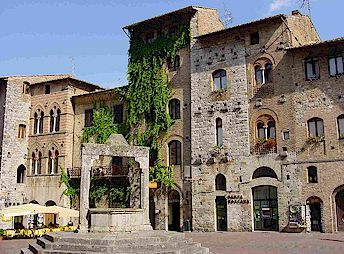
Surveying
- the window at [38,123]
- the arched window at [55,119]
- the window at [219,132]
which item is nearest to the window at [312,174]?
the window at [219,132]

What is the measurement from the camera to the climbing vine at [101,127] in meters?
32.4

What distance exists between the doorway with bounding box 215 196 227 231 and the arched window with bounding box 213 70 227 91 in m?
7.27

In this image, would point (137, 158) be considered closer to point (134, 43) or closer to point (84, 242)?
point (84, 242)

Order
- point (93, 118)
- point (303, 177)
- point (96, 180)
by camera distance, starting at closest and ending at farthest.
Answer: point (303, 177) < point (96, 180) < point (93, 118)

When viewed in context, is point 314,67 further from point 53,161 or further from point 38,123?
point 38,123

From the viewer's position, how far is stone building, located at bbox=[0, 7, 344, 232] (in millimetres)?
24172

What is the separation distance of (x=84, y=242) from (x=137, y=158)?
6867 mm

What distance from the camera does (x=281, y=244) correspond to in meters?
18.7

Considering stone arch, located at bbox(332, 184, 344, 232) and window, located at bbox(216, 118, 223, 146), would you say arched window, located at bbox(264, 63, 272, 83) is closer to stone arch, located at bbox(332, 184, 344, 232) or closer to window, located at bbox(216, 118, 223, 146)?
window, located at bbox(216, 118, 223, 146)

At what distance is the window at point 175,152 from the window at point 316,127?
883cm

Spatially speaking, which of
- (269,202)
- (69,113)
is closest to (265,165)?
(269,202)

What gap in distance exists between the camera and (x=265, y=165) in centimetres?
2561

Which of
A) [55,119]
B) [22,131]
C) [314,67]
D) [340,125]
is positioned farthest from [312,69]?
[22,131]

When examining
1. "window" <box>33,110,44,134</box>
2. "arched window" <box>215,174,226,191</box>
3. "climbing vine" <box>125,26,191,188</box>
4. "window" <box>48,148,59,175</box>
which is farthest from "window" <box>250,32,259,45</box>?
"window" <box>33,110,44,134</box>
